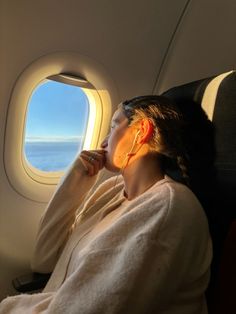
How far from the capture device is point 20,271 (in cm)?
178

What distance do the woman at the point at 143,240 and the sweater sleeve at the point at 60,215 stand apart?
10 cm

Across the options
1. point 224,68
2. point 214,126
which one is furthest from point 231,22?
point 214,126

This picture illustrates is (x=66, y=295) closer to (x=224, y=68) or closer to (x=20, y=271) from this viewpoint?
(x=20, y=271)

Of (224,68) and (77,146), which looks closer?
(224,68)

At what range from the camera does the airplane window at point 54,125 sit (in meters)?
1.78

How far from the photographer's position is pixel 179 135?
117 centimetres

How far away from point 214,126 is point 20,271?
1182mm

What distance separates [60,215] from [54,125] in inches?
23.8

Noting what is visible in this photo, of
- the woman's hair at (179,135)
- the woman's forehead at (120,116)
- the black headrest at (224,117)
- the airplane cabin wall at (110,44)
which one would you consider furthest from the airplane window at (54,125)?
the black headrest at (224,117)

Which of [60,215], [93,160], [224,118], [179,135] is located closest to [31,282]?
[60,215]

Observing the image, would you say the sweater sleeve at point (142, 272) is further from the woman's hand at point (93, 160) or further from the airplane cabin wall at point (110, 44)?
the airplane cabin wall at point (110, 44)

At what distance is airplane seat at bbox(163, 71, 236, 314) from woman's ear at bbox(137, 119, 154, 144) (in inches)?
→ 7.9

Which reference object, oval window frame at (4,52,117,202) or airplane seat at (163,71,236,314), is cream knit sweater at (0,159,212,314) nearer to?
airplane seat at (163,71,236,314)

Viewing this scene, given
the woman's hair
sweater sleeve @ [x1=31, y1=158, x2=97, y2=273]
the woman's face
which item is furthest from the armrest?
the woman's hair
